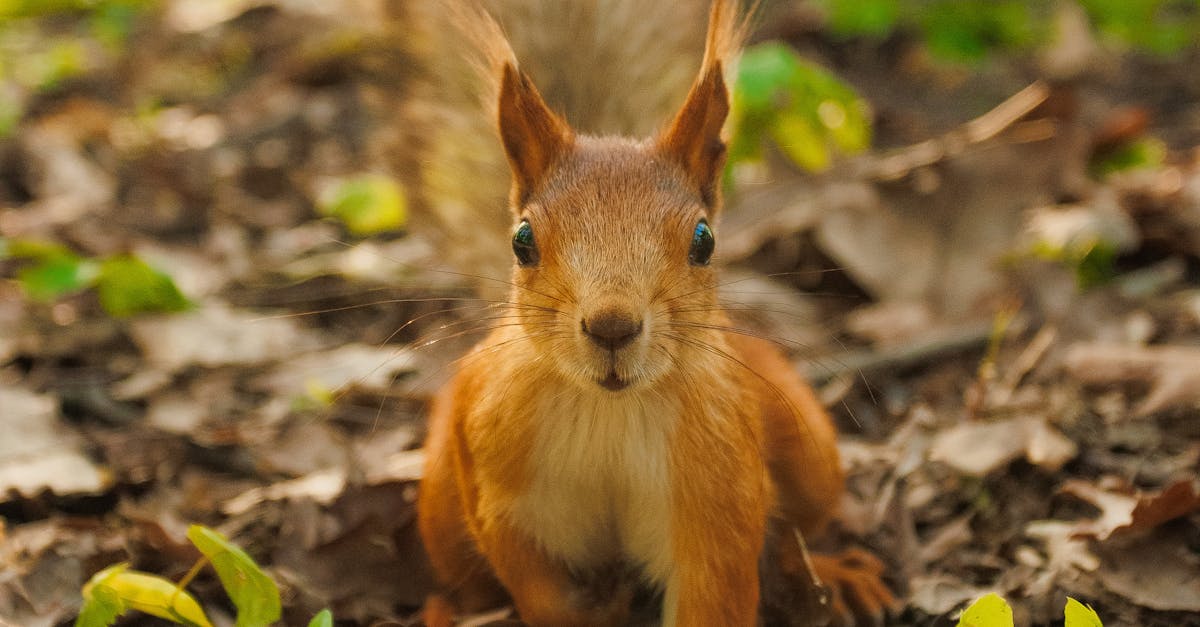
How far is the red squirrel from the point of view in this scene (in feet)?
5.40

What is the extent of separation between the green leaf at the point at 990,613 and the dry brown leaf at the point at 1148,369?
111 centimetres

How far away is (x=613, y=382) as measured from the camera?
1.54 meters

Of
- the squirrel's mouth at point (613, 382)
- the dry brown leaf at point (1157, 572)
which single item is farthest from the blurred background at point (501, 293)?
the squirrel's mouth at point (613, 382)

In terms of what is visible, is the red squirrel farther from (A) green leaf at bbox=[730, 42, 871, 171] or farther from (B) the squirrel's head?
(A) green leaf at bbox=[730, 42, 871, 171]

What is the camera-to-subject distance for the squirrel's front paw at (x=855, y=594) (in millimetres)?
2037

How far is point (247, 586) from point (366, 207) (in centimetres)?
265

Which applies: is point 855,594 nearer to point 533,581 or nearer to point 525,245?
point 533,581

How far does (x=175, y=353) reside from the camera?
3084 mm

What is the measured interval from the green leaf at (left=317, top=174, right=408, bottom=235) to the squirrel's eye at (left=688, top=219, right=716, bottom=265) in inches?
97.4

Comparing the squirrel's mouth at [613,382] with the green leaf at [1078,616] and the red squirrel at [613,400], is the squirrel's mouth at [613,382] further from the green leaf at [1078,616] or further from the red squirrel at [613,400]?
the green leaf at [1078,616]

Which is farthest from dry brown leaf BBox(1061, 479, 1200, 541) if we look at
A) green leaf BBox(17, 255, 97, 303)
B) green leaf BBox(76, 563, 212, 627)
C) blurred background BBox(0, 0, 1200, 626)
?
green leaf BBox(17, 255, 97, 303)

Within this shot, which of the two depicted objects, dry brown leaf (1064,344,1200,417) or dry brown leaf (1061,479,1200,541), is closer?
dry brown leaf (1061,479,1200,541)

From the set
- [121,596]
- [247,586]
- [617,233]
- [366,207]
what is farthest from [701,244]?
[366,207]

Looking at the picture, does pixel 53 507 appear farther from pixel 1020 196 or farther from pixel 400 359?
pixel 1020 196
